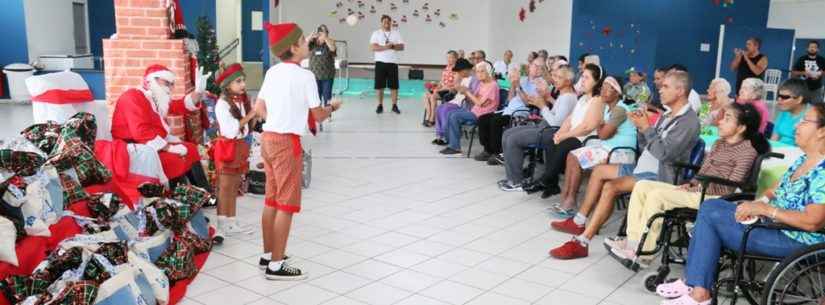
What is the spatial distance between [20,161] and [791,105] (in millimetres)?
4729

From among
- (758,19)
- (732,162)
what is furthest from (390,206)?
(758,19)

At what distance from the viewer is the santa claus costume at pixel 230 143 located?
425cm

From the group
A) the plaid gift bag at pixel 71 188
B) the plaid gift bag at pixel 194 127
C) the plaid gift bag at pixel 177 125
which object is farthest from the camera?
the plaid gift bag at pixel 194 127

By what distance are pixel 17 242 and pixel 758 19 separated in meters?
15.9

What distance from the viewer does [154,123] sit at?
4.44 metres

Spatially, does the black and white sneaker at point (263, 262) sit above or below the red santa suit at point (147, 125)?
below

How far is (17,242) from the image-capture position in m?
2.96

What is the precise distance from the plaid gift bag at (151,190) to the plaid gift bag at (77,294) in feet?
4.35

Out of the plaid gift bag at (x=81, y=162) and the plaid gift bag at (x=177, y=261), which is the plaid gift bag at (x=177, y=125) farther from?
the plaid gift bag at (x=177, y=261)

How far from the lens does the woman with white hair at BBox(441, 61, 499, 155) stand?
7238 mm

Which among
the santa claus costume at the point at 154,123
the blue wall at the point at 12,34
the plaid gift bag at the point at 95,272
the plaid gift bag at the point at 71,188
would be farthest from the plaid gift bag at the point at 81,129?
the blue wall at the point at 12,34

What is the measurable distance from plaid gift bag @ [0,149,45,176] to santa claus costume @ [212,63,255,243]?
3.85 feet

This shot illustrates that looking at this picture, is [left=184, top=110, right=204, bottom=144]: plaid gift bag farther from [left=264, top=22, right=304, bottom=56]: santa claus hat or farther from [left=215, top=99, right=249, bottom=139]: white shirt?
[left=264, top=22, right=304, bottom=56]: santa claus hat

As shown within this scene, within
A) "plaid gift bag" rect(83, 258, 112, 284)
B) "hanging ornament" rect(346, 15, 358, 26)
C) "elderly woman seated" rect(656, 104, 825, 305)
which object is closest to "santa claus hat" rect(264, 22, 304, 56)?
"plaid gift bag" rect(83, 258, 112, 284)
